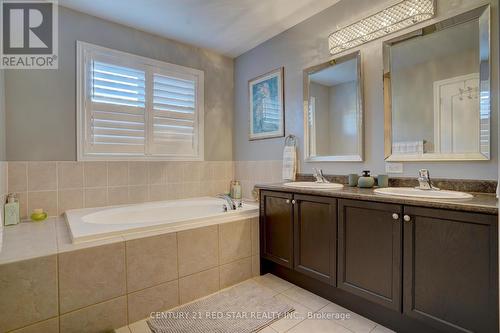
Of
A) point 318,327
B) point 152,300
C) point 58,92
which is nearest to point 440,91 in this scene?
point 318,327

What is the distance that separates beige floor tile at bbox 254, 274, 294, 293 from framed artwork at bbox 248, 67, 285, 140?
146 cm

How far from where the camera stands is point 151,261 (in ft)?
5.72

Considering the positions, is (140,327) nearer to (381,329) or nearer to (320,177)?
(381,329)

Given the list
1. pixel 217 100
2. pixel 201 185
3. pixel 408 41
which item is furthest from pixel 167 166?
pixel 408 41

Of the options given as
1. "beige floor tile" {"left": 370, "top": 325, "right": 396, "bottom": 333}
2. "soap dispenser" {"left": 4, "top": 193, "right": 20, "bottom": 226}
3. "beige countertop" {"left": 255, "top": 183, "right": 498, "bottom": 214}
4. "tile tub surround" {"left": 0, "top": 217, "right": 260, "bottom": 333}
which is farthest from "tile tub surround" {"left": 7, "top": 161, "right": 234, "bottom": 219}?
"beige floor tile" {"left": 370, "top": 325, "right": 396, "bottom": 333}

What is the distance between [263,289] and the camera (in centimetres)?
211

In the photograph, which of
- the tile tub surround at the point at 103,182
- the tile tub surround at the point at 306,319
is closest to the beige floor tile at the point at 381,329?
the tile tub surround at the point at 306,319

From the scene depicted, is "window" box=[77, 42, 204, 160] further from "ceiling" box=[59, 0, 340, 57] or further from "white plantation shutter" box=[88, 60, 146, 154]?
"ceiling" box=[59, 0, 340, 57]

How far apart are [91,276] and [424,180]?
2.20 metres

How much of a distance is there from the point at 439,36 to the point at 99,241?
262 cm

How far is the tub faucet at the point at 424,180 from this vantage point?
1678mm

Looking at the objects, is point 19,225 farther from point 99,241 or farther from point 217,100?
point 217,100

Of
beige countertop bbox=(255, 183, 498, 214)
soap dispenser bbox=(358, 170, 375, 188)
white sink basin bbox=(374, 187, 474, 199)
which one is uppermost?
soap dispenser bbox=(358, 170, 375, 188)

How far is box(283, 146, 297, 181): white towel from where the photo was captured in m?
2.60
